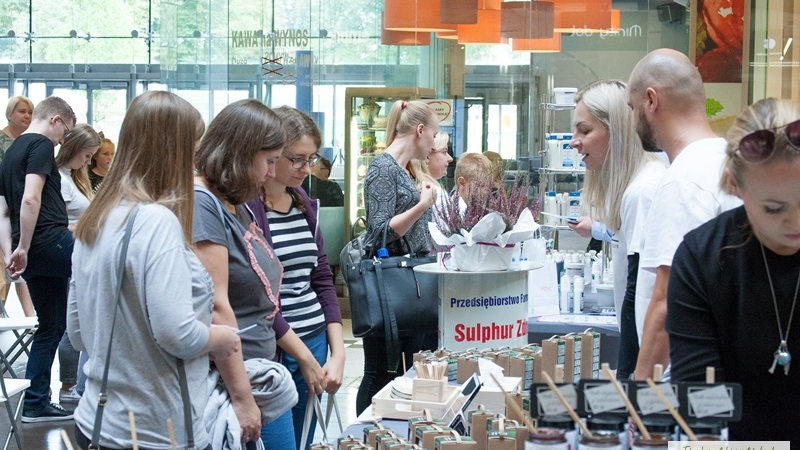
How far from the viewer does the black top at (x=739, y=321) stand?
1.76 meters

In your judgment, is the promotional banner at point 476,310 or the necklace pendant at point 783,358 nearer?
the necklace pendant at point 783,358

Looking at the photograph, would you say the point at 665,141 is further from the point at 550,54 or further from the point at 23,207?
the point at 550,54

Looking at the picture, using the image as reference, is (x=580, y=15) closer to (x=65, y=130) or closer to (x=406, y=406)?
(x=65, y=130)

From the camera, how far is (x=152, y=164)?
2373mm

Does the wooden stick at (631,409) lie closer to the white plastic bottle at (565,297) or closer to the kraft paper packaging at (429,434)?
the kraft paper packaging at (429,434)

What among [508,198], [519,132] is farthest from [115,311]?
[519,132]

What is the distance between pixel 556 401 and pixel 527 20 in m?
7.42

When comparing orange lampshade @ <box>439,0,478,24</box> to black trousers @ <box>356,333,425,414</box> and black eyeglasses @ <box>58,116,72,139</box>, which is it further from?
black trousers @ <box>356,333,425,414</box>

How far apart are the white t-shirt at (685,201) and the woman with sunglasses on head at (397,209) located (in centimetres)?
192

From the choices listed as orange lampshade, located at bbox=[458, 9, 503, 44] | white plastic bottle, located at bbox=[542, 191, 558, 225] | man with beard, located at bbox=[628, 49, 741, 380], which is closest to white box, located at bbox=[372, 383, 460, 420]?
man with beard, located at bbox=[628, 49, 741, 380]

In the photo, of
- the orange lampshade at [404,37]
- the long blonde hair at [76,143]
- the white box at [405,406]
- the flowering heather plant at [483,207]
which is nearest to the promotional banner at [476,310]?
the flowering heather plant at [483,207]

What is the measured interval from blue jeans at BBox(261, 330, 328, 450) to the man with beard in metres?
1.02

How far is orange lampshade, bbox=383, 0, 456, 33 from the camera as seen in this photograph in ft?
29.1

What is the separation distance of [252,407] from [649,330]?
3.26 feet
